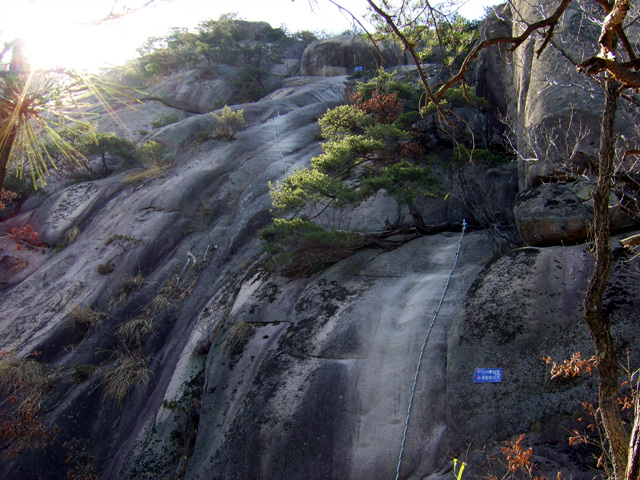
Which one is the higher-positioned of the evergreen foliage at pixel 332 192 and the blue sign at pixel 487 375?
the evergreen foliage at pixel 332 192

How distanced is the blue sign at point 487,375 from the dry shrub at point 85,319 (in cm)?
850

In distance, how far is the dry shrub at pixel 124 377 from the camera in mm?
8711

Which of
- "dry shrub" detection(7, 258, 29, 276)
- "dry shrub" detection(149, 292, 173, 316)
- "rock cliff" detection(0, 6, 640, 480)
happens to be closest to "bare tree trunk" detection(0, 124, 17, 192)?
"rock cliff" detection(0, 6, 640, 480)

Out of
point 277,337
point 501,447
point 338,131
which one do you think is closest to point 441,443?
point 501,447

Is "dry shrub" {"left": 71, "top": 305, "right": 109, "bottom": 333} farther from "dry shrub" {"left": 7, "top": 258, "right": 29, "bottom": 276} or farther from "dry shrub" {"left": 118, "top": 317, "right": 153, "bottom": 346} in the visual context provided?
"dry shrub" {"left": 7, "top": 258, "right": 29, "bottom": 276}

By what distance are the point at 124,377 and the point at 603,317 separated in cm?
853

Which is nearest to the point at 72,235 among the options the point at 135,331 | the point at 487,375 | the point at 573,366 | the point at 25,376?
the point at 135,331

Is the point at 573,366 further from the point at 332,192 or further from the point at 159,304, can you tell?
the point at 159,304

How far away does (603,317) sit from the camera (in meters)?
3.00

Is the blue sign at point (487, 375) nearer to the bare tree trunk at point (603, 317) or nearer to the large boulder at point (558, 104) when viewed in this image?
the bare tree trunk at point (603, 317)

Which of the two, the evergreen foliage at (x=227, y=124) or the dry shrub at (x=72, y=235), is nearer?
the dry shrub at (x=72, y=235)

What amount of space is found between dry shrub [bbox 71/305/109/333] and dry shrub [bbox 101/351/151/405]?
1.47 meters

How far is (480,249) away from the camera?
8.11 meters

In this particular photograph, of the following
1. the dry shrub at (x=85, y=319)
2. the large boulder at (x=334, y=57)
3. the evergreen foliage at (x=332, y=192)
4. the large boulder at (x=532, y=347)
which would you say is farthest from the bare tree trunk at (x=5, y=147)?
the large boulder at (x=334, y=57)
